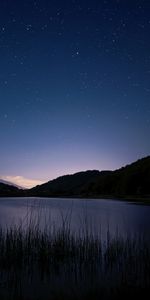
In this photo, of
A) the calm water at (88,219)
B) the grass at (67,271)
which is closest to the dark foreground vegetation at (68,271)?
the grass at (67,271)

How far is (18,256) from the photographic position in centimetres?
1126

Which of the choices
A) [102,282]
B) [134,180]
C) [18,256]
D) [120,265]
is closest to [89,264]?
[120,265]

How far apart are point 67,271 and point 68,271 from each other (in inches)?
1.5

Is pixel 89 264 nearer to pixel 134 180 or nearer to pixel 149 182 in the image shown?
pixel 149 182

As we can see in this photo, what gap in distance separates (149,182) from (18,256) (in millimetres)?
88749

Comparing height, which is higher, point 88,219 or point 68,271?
point 68,271

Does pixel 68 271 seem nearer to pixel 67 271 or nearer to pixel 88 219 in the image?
pixel 67 271

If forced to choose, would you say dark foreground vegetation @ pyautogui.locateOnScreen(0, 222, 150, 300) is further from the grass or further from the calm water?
the calm water

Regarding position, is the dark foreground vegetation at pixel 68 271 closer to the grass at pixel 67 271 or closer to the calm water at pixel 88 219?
the grass at pixel 67 271

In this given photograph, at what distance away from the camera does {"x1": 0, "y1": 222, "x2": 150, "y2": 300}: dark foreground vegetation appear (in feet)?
26.6

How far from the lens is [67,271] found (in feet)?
34.9

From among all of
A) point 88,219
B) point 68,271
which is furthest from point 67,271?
point 88,219

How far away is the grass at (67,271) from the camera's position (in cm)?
816

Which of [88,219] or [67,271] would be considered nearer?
[67,271]
